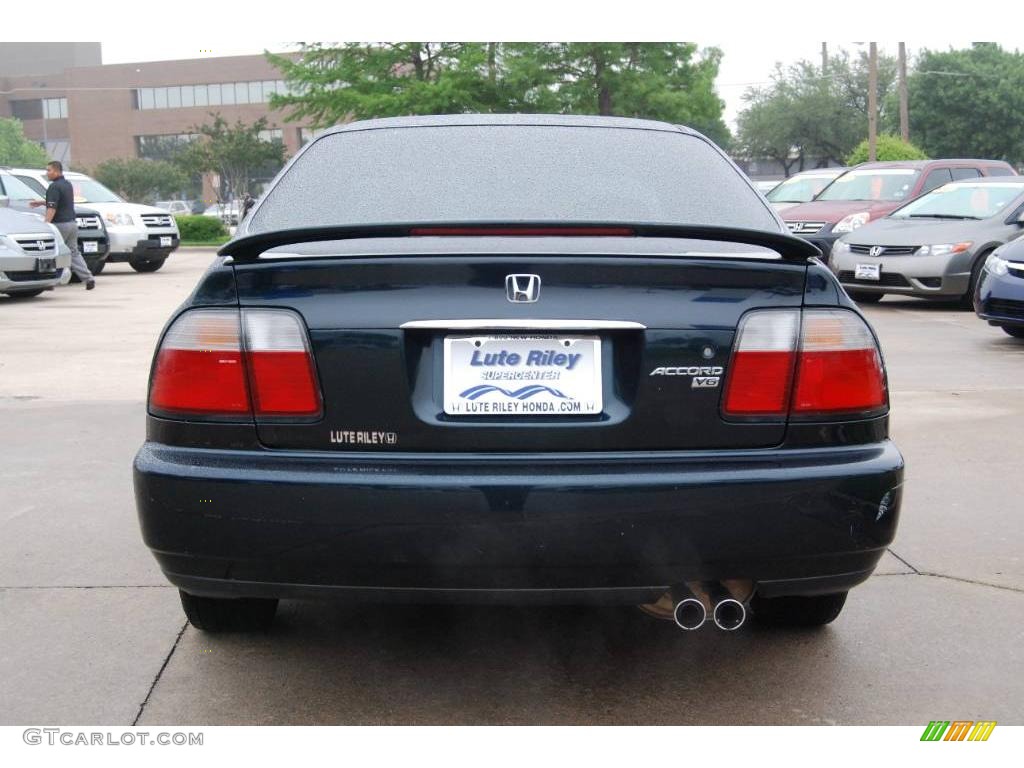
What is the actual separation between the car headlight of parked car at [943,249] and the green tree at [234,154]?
42.1 m

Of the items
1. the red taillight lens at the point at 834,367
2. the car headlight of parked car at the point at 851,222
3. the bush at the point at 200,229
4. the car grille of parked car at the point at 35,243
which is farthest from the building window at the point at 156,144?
the red taillight lens at the point at 834,367

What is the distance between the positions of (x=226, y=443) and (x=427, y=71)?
3645 cm

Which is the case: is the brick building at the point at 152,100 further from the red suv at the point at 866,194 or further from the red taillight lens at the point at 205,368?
the red taillight lens at the point at 205,368

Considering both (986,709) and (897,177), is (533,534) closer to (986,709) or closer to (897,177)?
(986,709)

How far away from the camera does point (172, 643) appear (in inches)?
145

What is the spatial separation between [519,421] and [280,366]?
588mm

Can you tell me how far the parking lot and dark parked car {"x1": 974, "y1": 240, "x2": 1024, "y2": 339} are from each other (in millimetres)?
4943

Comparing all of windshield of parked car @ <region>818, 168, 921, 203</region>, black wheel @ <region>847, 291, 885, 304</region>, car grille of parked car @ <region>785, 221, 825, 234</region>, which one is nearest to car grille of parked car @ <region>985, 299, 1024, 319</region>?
black wheel @ <region>847, 291, 885, 304</region>

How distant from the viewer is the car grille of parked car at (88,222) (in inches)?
768

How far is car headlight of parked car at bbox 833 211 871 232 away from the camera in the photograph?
16.2 m

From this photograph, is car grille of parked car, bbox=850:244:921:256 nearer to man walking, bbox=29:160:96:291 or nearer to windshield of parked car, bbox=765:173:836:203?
windshield of parked car, bbox=765:173:836:203

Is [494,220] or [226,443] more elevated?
[494,220]

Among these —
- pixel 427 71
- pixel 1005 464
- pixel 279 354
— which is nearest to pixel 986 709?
pixel 279 354

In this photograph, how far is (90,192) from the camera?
22016mm
